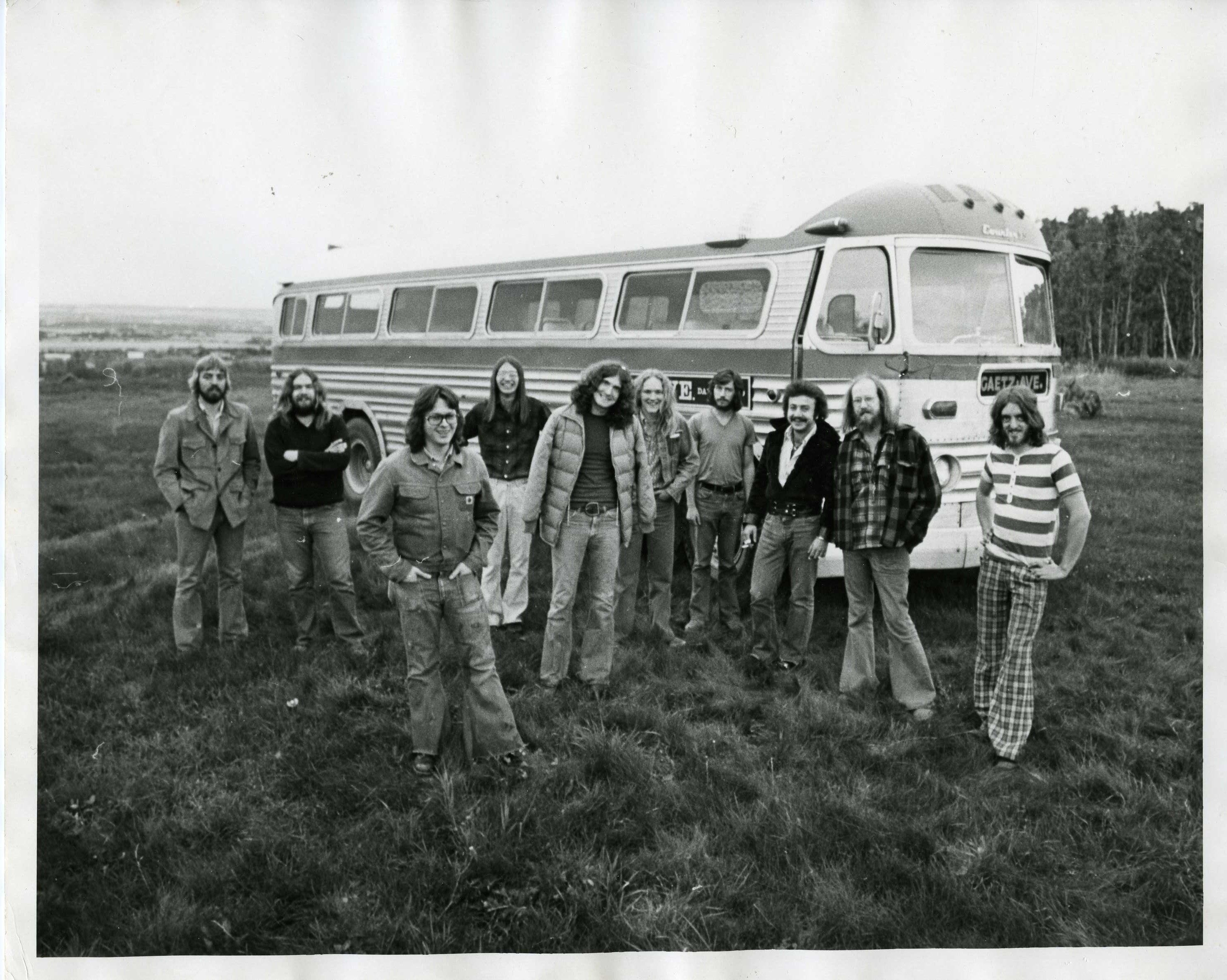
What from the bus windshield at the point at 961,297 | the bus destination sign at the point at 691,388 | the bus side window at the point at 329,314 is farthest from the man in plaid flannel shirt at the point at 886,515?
the bus side window at the point at 329,314

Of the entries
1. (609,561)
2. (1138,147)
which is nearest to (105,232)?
(609,561)

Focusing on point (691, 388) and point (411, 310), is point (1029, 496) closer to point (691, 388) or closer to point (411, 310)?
point (691, 388)

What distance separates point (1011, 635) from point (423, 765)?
2542 mm

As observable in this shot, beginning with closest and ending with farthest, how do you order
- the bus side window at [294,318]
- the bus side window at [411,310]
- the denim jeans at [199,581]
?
the denim jeans at [199,581], the bus side window at [411,310], the bus side window at [294,318]

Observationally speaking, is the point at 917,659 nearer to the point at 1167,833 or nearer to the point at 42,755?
the point at 1167,833

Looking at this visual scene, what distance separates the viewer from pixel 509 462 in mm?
5242

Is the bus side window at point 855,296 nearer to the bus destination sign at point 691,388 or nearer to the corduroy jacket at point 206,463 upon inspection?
the bus destination sign at point 691,388

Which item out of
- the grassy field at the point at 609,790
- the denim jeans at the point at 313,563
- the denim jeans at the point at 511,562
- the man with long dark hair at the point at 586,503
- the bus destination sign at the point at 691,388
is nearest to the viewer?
the grassy field at the point at 609,790

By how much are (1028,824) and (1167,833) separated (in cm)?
60

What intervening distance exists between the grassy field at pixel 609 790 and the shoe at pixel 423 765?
0.07 m

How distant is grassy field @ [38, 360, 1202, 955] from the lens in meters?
3.14

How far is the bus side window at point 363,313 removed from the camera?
750cm

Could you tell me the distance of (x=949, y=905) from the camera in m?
3.10

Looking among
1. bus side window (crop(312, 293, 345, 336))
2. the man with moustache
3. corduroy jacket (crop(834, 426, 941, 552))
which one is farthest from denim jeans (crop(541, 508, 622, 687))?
bus side window (crop(312, 293, 345, 336))
